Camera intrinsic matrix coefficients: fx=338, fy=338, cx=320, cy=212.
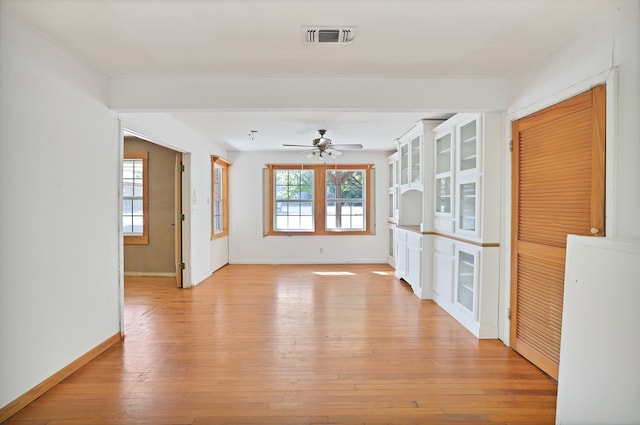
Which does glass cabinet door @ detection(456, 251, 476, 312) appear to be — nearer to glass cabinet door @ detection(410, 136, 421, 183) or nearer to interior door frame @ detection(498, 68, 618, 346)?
interior door frame @ detection(498, 68, 618, 346)

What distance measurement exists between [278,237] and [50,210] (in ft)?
16.5

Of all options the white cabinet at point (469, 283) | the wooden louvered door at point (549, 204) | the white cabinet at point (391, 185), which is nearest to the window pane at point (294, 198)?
the white cabinet at point (391, 185)

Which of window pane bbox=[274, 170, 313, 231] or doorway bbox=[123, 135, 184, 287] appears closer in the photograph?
doorway bbox=[123, 135, 184, 287]

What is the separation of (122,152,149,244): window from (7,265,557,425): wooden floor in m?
2.18

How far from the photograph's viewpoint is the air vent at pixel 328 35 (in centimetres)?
220

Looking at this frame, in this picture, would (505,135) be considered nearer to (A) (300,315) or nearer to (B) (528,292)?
(B) (528,292)

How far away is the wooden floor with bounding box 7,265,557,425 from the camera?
2.11 metres

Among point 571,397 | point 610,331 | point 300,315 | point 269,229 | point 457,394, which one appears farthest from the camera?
point 269,229

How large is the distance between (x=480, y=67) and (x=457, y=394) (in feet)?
8.41

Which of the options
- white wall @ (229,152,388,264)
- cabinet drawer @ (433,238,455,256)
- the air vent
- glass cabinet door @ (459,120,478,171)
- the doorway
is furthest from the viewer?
white wall @ (229,152,388,264)

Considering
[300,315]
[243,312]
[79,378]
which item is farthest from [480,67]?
[79,378]

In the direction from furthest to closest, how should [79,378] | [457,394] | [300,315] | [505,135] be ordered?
[300,315] → [505,135] → [79,378] → [457,394]

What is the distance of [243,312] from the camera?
13.3ft

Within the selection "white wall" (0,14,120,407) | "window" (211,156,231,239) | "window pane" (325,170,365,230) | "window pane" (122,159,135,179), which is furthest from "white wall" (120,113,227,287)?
"window pane" (325,170,365,230)
